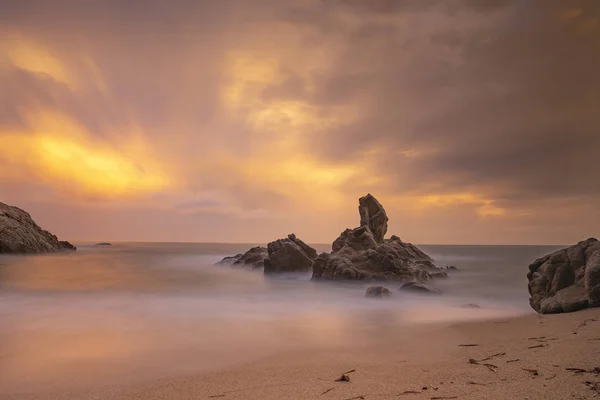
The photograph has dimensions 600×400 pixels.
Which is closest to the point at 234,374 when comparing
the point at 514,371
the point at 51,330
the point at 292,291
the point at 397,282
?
the point at 514,371

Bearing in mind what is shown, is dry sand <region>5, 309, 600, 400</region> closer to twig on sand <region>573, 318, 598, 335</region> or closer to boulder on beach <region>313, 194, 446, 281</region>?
twig on sand <region>573, 318, 598, 335</region>

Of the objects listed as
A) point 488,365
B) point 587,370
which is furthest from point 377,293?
point 587,370

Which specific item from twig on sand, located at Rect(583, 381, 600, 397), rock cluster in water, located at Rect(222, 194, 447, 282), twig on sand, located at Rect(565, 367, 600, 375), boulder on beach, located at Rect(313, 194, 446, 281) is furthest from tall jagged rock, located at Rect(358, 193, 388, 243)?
twig on sand, located at Rect(583, 381, 600, 397)

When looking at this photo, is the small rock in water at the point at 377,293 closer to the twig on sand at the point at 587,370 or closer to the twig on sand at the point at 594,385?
the twig on sand at the point at 587,370

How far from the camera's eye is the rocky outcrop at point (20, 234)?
208 feet

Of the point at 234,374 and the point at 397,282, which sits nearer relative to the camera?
the point at 234,374

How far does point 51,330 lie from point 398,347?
10.9 m

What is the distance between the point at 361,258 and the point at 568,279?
17.7 m

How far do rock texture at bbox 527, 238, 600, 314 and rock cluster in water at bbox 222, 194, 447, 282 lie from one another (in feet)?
46.7

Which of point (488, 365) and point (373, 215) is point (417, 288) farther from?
point (373, 215)

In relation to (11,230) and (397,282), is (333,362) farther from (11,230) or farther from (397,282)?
(11,230)

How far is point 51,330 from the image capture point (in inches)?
457

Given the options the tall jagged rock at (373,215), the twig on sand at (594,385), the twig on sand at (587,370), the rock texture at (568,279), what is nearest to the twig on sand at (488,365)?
the twig on sand at (587,370)

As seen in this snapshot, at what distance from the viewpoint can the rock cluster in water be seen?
1087 inches
